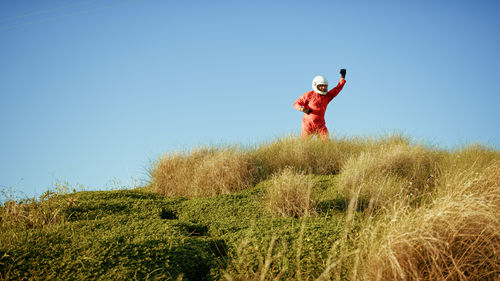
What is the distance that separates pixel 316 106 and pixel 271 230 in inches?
203

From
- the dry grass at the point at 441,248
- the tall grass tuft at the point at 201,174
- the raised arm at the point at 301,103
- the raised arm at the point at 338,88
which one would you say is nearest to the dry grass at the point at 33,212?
the tall grass tuft at the point at 201,174

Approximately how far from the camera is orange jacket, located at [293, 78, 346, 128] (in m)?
8.11

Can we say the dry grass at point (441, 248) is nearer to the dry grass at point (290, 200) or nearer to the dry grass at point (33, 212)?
the dry grass at point (290, 200)

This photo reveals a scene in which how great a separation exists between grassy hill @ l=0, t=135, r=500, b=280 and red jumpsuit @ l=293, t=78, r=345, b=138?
1835 mm

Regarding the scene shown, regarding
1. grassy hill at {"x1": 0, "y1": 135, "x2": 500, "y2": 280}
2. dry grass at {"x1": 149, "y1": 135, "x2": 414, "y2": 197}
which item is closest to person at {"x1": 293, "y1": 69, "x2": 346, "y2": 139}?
dry grass at {"x1": 149, "y1": 135, "x2": 414, "y2": 197}

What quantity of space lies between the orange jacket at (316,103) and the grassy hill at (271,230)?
193cm

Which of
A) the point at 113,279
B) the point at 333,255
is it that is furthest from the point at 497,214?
the point at 113,279

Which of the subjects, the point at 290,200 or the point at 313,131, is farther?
the point at 313,131

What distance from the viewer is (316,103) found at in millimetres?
8094

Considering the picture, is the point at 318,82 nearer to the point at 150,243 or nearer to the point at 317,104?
the point at 317,104

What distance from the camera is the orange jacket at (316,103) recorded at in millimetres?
8109

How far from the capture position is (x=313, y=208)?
428cm

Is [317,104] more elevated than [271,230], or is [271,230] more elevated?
[317,104]

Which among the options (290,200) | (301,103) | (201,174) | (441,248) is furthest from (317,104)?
(441,248)
